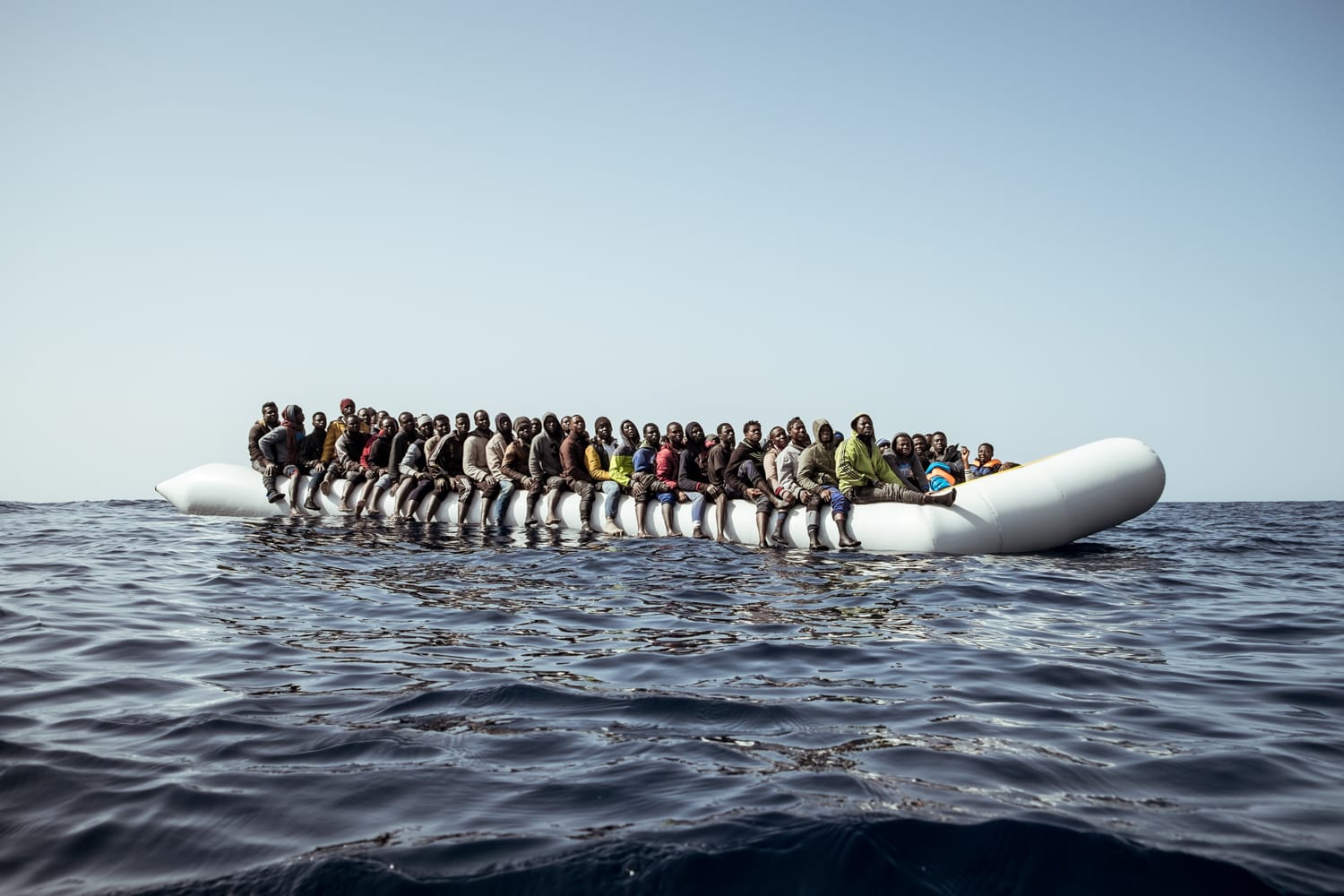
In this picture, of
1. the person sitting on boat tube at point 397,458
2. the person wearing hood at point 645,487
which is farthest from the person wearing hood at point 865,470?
the person sitting on boat tube at point 397,458

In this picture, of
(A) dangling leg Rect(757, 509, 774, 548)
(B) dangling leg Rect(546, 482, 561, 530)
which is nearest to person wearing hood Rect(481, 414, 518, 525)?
(B) dangling leg Rect(546, 482, 561, 530)

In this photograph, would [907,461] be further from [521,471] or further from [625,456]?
[521,471]

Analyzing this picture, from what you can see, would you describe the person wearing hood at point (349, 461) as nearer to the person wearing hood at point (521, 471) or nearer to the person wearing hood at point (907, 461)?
the person wearing hood at point (521, 471)

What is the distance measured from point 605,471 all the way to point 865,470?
15.1 ft

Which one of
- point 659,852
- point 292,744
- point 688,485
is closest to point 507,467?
point 688,485

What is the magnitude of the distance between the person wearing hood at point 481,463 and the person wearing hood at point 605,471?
68.3 inches

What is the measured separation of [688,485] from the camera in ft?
45.1

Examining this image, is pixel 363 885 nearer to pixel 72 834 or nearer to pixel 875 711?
pixel 72 834

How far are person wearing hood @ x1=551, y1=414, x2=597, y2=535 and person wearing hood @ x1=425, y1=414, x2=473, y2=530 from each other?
1768mm

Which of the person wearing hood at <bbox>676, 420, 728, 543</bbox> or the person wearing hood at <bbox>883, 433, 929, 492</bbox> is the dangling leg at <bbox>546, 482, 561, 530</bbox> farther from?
the person wearing hood at <bbox>883, 433, 929, 492</bbox>

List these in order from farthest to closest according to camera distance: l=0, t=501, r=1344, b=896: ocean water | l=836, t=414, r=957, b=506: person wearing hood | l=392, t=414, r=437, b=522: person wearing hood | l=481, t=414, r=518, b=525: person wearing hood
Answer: l=392, t=414, r=437, b=522: person wearing hood → l=481, t=414, r=518, b=525: person wearing hood → l=836, t=414, r=957, b=506: person wearing hood → l=0, t=501, r=1344, b=896: ocean water

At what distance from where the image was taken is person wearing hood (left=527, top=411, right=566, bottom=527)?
14695 millimetres

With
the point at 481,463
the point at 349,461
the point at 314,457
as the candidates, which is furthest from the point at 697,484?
the point at 314,457

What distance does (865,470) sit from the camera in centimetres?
1201
